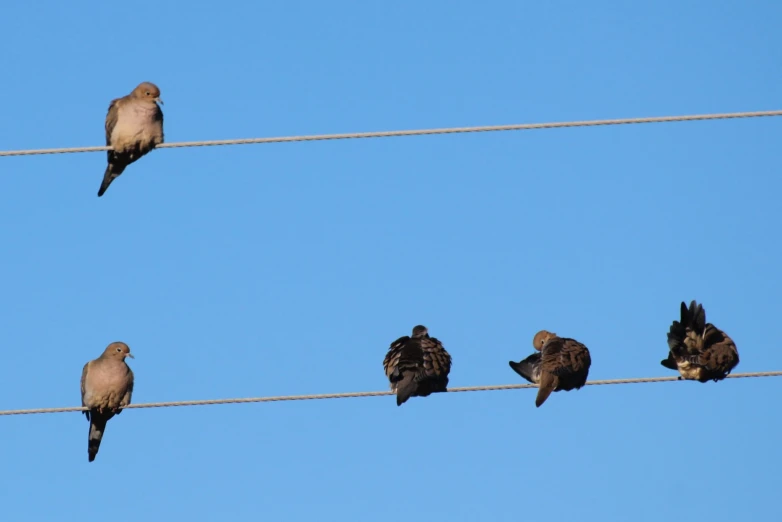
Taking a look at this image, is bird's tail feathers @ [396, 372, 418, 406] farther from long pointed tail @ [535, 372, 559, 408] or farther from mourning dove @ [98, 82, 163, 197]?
mourning dove @ [98, 82, 163, 197]

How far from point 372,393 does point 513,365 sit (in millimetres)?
2944

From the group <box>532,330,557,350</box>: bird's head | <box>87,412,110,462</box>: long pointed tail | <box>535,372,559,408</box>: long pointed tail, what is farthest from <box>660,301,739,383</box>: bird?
<box>87,412,110,462</box>: long pointed tail

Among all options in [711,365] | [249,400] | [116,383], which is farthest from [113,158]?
[711,365]

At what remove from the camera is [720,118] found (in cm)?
962

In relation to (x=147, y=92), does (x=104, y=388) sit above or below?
below

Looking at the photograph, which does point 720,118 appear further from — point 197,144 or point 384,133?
point 197,144

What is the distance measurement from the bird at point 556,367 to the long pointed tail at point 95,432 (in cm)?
365

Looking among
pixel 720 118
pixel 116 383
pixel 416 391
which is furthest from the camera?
pixel 116 383

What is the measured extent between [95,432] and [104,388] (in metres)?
0.57

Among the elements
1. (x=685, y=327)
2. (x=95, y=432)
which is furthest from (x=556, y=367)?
(x=95, y=432)

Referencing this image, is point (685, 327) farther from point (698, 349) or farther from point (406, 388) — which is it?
point (406, 388)

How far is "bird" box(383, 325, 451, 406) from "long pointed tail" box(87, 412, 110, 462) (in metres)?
2.69

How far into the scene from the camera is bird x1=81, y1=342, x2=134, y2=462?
512 inches

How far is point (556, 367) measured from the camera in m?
12.4
